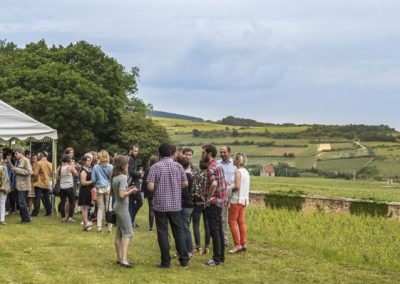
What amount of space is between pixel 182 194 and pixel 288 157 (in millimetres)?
67001

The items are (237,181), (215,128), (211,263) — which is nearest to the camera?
(211,263)

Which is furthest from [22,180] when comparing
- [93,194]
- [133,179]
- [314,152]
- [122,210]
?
[314,152]

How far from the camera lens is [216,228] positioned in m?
10.2

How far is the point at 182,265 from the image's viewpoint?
9.93 meters

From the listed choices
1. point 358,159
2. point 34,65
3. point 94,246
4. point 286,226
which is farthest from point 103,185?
point 358,159

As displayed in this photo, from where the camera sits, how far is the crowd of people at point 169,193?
9.65m

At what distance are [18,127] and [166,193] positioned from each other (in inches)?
307

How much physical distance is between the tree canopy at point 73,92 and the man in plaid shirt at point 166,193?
107 ft

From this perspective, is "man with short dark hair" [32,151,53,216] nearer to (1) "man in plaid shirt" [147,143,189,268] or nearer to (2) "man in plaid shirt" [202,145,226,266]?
(2) "man in plaid shirt" [202,145,226,266]

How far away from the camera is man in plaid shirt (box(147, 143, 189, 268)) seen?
957 cm

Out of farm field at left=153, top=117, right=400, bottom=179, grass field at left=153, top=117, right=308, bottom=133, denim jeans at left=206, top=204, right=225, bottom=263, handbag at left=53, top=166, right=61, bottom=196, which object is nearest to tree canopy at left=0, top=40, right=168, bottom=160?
farm field at left=153, top=117, right=400, bottom=179

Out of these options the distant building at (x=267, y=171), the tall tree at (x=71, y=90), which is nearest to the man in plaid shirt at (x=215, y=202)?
the tall tree at (x=71, y=90)

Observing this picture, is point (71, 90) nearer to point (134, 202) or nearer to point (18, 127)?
point (18, 127)

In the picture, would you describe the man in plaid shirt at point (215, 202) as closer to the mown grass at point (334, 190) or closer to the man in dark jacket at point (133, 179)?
the man in dark jacket at point (133, 179)
